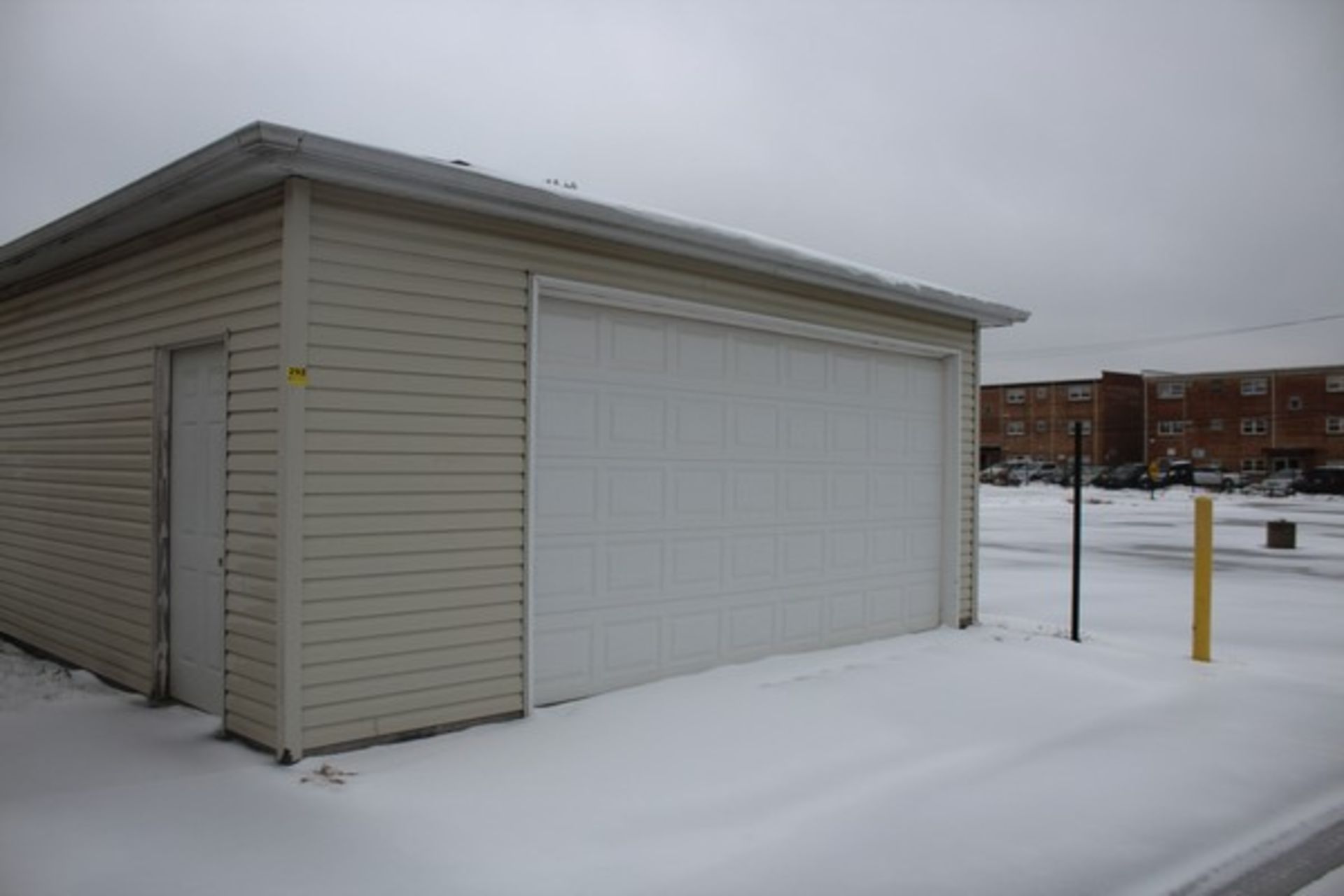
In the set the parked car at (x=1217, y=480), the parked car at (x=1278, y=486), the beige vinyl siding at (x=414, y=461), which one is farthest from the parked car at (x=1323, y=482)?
the beige vinyl siding at (x=414, y=461)

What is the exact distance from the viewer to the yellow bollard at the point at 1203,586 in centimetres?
885

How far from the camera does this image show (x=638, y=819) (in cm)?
470

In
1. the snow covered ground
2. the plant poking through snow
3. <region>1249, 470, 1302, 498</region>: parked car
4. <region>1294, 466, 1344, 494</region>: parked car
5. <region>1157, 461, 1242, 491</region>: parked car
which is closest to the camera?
the snow covered ground

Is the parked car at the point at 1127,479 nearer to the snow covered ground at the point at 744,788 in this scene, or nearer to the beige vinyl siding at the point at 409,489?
the snow covered ground at the point at 744,788

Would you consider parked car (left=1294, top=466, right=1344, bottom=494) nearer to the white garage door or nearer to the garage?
the white garage door

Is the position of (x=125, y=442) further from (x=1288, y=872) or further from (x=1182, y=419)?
(x=1182, y=419)

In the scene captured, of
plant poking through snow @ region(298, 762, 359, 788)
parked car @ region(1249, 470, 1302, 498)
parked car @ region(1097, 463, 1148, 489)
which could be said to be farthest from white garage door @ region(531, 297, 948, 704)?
parked car @ region(1097, 463, 1148, 489)

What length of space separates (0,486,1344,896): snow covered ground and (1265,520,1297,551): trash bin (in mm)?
13767

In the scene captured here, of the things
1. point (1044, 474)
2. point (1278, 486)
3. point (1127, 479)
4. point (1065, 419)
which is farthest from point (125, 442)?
point (1065, 419)

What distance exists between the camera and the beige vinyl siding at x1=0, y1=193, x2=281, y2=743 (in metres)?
5.52

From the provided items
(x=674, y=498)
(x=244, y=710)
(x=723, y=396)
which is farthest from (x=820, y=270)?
(x=244, y=710)

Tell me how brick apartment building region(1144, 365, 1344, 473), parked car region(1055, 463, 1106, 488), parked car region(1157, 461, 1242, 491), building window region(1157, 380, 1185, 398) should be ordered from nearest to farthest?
parked car region(1157, 461, 1242, 491)
parked car region(1055, 463, 1106, 488)
brick apartment building region(1144, 365, 1344, 473)
building window region(1157, 380, 1185, 398)

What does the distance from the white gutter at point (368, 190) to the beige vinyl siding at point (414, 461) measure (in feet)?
0.76

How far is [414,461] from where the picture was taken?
574cm
